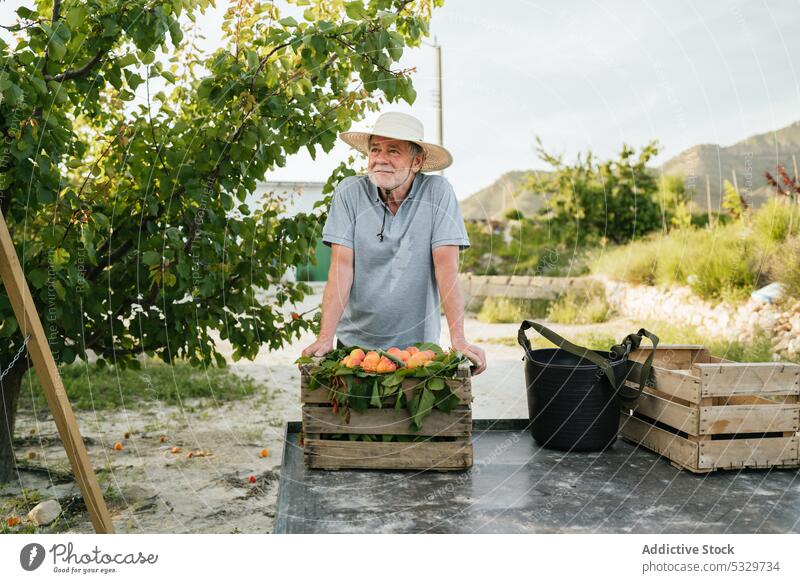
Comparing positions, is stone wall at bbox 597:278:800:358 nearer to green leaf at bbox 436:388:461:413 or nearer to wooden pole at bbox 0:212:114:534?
green leaf at bbox 436:388:461:413

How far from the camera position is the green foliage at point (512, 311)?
10.6m

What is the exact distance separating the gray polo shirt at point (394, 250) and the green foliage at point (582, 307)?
263 inches

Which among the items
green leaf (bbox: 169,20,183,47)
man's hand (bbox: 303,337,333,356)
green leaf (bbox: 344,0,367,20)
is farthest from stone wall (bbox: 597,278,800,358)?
green leaf (bbox: 169,20,183,47)

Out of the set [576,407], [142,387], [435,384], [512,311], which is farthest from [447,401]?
[512,311]

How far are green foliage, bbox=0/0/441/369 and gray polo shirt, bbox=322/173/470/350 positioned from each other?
757 millimetres

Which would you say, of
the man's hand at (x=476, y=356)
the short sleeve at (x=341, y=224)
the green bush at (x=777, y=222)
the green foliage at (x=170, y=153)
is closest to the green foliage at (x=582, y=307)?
the green bush at (x=777, y=222)

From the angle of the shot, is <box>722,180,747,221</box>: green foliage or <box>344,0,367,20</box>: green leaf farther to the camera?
<box>722,180,747,221</box>: green foliage

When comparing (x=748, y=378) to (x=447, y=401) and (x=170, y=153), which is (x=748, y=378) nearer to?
(x=447, y=401)

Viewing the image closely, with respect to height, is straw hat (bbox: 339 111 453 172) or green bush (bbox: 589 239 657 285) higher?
straw hat (bbox: 339 111 453 172)

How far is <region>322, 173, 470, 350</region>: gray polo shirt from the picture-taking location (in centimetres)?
299

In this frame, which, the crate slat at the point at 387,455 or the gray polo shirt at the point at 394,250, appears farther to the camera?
the gray polo shirt at the point at 394,250

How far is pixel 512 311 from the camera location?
10.8 metres

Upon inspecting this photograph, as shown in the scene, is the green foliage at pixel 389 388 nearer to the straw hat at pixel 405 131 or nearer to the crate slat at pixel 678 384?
the crate slat at pixel 678 384
